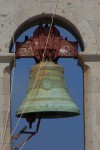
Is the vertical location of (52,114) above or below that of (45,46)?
below

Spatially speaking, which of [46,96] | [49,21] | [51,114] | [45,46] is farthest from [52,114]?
[49,21]

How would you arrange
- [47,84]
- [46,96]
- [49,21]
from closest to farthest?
[46,96], [47,84], [49,21]

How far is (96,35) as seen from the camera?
723 inches

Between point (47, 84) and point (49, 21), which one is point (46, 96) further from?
point (49, 21)

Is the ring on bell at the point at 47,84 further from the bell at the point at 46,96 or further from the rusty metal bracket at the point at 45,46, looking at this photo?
the rusty metal bracket at the point at 45,46

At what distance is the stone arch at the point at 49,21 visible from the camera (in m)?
18.4

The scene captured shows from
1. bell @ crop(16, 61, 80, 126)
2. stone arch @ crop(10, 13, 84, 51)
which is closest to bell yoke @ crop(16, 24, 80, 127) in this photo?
bell @ crop(16, 61, 80, 126)

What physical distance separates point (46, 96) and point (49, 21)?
1.45 meters

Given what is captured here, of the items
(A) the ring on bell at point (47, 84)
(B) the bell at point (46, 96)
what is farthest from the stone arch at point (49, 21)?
(A) the ring on bell at point (47, 84)

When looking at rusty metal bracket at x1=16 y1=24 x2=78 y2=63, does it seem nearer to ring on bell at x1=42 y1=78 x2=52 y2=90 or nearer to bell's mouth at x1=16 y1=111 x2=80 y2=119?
ring on bell at x1=42 y1=78 x2=52 y2=90

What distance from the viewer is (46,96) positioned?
17.9 metres

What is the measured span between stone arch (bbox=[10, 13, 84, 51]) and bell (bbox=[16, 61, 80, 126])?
68 centimetres

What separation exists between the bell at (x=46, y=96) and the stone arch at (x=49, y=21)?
682mm

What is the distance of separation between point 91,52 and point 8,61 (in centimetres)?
140
